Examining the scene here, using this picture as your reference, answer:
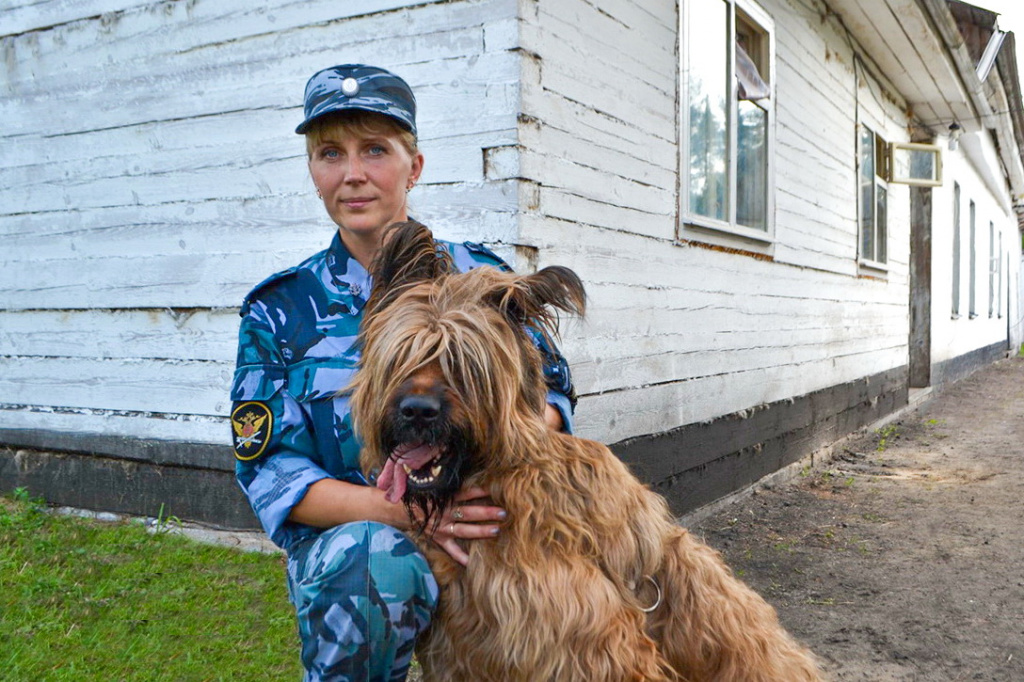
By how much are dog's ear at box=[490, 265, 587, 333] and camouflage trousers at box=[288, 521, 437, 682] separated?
0.62 metres

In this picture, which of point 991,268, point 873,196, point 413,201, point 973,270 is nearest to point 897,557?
point 413,201

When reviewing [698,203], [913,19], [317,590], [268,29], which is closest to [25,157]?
[268,29]

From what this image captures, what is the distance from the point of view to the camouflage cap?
259cm

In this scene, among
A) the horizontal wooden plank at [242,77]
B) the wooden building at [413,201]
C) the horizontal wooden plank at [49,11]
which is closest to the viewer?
the horizontal wooden plank at [242,77]

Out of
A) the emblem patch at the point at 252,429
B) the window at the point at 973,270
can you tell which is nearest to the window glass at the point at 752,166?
the emblem patch at the point at 252,429

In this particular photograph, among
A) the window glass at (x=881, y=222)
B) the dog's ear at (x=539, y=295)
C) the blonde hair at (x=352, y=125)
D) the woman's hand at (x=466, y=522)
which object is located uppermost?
the window glass at (x=881, y=222)

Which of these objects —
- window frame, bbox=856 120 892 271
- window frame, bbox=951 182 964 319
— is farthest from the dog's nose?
window frame, bbox=951 182 964 319

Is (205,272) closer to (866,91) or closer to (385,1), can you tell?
(385,1)

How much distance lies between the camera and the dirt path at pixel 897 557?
429 cm

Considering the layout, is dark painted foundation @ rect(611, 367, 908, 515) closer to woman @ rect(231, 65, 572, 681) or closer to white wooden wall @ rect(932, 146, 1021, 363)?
woman @ rect(231, 65, 572, 681)

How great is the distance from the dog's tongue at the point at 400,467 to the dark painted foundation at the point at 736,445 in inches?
130

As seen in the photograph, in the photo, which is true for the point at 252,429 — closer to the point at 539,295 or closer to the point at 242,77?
the point at 539,295

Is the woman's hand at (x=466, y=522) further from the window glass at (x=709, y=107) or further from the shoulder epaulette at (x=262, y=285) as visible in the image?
the window glass at (x=709, y=107)

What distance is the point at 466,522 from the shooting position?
224 cm
